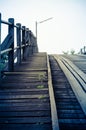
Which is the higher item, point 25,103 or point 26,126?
point 25,103

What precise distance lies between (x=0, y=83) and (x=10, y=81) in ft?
1.17

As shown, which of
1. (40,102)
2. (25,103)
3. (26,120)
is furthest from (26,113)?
(40,102)

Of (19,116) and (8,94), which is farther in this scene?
(8,94)

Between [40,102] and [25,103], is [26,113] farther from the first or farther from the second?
[40,102]

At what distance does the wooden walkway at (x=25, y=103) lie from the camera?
444cm

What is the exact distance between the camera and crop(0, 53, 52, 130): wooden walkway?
175 inches

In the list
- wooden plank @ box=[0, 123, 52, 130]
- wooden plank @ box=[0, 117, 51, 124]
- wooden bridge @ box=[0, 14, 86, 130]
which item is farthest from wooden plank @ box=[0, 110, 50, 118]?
wooden plank @ box=[0, 123, 52, 130]

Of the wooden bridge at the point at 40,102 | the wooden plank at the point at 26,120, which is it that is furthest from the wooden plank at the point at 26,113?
the wooden plank at the point at 26,120

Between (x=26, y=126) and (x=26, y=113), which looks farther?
(x=26, y=113)

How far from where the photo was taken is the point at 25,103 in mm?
5281

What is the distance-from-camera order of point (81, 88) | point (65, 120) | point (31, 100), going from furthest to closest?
point (81, 88) → point (31, 100) → point (65, 120)

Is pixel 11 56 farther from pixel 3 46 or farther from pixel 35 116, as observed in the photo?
pixel 35 116

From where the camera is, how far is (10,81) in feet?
23.3

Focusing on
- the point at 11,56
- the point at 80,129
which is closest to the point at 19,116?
the point at 80,129
